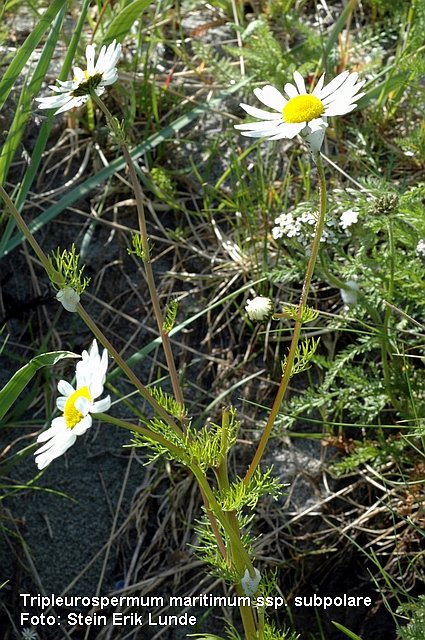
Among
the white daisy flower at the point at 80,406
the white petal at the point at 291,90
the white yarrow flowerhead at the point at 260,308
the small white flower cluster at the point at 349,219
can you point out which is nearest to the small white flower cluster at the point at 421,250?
the small white flower cluster at the point at 349,219

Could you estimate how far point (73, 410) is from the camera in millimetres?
1090

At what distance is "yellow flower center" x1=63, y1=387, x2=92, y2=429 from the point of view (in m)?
1.08

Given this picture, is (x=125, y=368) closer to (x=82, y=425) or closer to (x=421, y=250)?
(x=82, y=425)

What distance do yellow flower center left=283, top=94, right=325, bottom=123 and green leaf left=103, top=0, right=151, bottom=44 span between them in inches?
28.4

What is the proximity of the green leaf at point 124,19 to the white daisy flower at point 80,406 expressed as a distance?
38.7 inches

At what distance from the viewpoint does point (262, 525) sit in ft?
6.33

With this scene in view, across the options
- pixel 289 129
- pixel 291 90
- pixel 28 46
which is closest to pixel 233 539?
pixel 289 129

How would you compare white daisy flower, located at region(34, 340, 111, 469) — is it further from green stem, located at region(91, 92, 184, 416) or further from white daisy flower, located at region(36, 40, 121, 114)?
white daisy flower, located at region(36, 40, 121, 114)

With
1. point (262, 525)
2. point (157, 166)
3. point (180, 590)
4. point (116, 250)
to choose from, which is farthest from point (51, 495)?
point (157, 166)

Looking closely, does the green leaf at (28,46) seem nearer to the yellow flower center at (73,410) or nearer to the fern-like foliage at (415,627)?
the yellow flower center at (73,410)

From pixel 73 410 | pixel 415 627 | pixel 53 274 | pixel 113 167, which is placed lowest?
pixel 415 627

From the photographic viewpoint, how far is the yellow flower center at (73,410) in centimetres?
108

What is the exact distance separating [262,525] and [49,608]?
53 centimetres

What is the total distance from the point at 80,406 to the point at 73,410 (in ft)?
0.21
